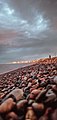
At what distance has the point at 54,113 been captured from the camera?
2453 mm

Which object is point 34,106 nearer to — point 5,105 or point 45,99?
point 45,99

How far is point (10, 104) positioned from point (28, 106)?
0.84ft

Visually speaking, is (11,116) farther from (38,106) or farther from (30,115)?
(38,106)

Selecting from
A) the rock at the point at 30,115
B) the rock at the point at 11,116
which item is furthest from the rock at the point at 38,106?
the rock at the point at 11,116

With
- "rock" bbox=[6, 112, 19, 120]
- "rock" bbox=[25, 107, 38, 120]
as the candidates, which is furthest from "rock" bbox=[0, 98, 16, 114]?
"rock" bbox=[25, 107, 38, 120]

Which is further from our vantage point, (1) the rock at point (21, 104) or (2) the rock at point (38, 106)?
(1) the rock at point (21, 104)

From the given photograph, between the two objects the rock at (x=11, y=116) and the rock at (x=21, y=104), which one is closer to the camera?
the rock at (x=11, y=116)

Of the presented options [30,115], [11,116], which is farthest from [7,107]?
[30,115]

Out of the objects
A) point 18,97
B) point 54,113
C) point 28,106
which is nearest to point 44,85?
point 18,97

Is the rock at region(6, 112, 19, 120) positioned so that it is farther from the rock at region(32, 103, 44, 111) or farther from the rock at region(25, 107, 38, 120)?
the rock at region(32, 103, 44, 111)

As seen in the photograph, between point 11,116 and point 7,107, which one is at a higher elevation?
point 7,107

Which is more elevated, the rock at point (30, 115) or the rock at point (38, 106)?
the rock at point (38, 106)

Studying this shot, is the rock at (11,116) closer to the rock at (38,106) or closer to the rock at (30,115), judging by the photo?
the rock at (30,115)

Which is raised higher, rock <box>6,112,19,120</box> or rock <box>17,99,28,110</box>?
rock <box>17,99,28,110</box>
